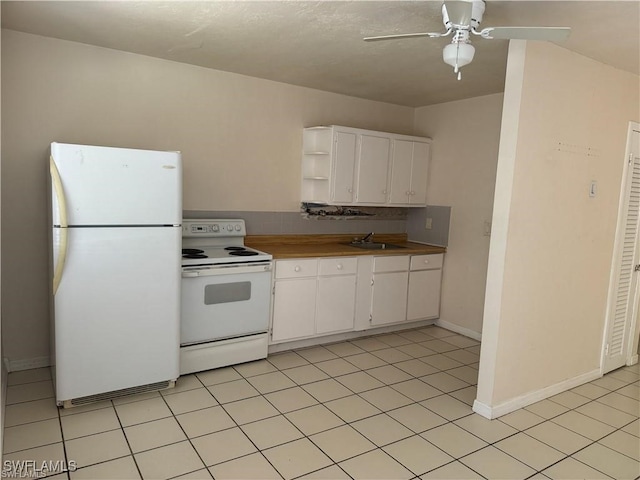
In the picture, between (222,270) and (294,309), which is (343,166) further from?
(222,270)

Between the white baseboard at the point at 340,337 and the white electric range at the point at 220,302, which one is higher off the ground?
the white electric range at the point at 220,302

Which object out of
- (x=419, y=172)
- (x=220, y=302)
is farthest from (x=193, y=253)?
(x=419, y=172)

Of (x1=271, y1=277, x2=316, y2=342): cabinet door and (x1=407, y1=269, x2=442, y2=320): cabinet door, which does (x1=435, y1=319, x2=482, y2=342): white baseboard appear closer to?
(x1=407, y1=269, x2=442, y2=320): cabinet door

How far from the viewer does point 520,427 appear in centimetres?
280

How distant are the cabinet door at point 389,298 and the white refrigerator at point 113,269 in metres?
1.97

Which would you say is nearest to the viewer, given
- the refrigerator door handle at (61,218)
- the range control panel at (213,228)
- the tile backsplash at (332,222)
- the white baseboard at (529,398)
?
the refrigerator door handle at (61,218)

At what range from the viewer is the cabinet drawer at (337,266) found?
3904 mm

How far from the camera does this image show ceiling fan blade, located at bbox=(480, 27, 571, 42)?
1.91 m

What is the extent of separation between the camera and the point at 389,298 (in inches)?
172

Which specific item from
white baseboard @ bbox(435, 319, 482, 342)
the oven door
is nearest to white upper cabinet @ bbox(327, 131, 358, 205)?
the oven door

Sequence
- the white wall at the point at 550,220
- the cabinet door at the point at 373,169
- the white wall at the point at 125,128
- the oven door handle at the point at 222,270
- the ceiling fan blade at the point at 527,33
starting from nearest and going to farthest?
the ceiling fan blade at the point at 527,33 → the white wall at the point at 550,220 → the white wall at the point at 125,128 → the oven door handle at the point at 222,270 → the cabinet door at the point at 373,169

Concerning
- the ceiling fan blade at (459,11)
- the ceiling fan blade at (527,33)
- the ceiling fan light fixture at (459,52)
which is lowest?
the ceiling fan light fixture at (459,52)

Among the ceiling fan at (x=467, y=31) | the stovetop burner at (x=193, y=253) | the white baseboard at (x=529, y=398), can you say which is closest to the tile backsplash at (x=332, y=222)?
the stovetop burner at (x=193, y=253)

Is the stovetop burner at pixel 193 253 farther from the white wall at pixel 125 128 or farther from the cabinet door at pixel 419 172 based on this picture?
the cabinet door at pixel 419 172
